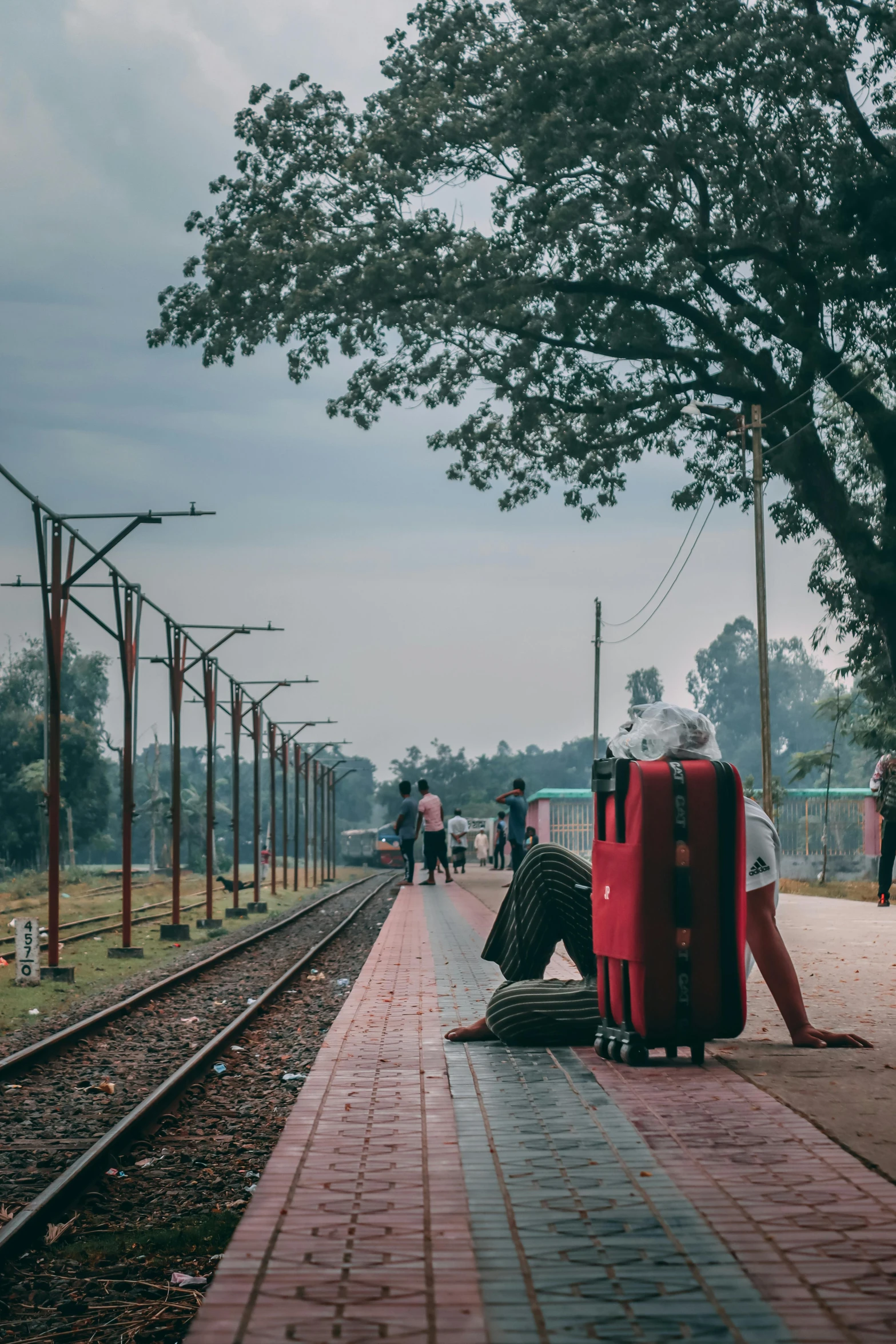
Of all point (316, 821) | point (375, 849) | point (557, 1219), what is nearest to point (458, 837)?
point (316, 821)

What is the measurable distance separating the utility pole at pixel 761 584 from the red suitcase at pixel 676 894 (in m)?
17.9

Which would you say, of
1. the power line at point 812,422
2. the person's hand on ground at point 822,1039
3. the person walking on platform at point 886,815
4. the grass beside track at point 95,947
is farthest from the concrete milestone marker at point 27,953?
the power line at point 812,422

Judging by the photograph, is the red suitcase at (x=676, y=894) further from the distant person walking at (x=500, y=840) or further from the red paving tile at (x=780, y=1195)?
the distant person walking at (x=500, y=840)

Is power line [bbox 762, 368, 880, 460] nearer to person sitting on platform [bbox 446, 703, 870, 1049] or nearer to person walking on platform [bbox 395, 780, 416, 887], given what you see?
person walking on platform [bbox 395, 780, 416, 887]

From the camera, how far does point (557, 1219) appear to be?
377cm

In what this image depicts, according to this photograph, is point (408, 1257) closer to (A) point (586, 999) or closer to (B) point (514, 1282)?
(B) point (514, 1282)

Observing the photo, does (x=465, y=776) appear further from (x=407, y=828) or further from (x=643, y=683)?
(x=407, y=828)

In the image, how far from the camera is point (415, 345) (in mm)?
27641

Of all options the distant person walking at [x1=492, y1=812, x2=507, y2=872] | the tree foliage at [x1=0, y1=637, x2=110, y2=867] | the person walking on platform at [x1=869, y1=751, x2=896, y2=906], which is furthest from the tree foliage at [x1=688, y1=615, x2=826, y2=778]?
the person walking on platform at [x1=869, y1=751, x2=896, y2=906]

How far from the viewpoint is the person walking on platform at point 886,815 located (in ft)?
54.6

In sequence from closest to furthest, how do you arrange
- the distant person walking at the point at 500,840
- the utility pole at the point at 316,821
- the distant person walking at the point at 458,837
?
the distant person walking at the point at 458,837, the distant person walking at the point at 500,840, the utility pole at the point at 316,821

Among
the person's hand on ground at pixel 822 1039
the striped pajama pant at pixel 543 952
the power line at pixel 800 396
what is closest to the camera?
the striped pajama pant at pixel 543 952

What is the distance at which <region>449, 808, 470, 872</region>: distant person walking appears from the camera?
37344mm

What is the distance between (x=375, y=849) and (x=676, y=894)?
92.9m
